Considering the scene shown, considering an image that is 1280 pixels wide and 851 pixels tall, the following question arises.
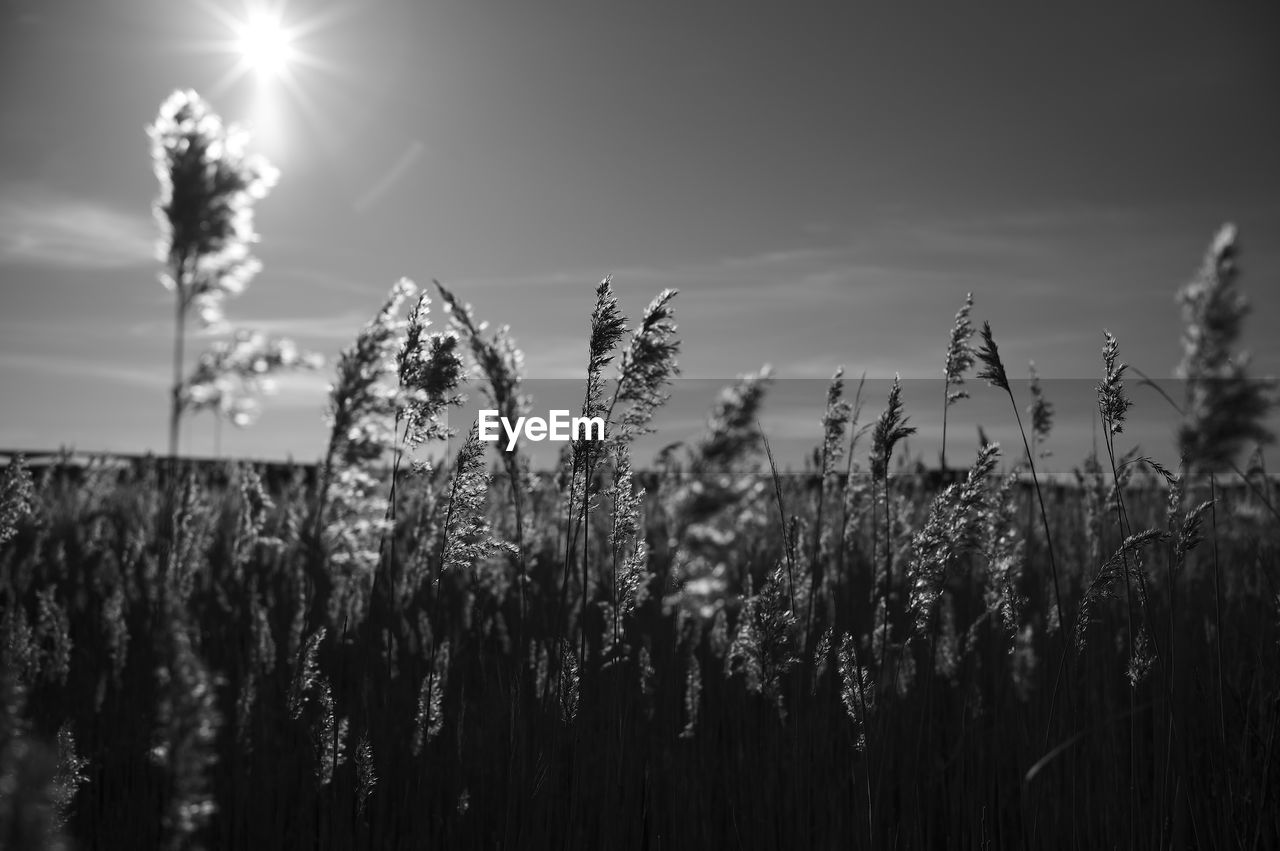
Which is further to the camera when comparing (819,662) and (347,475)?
(347,475)

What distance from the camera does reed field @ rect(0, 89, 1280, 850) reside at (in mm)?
2547

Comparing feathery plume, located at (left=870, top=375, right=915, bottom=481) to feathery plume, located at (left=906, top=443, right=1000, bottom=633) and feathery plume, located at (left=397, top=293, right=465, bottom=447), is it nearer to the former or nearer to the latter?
feathery plume, located at (left=906, top=443, right=1000, bottom=633)

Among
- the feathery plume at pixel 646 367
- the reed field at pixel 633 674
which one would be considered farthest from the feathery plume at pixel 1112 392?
the feathery plume at pixel 646 367

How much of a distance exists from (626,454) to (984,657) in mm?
3149

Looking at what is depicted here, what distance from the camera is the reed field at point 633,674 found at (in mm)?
2547

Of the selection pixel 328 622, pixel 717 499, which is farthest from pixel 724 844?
pixel 328 622

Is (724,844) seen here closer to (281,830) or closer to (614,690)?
(614,690)

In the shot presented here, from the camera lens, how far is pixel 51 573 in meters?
7.05

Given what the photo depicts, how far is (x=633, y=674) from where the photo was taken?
347 cm

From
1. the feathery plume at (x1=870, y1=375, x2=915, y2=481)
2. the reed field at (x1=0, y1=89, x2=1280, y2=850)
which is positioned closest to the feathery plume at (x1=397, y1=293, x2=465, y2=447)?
the reed field at (x1=0, y1=89, x2=1280, y2=850)

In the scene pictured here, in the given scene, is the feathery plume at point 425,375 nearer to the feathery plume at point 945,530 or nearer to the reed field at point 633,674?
the reed field at point 633,674

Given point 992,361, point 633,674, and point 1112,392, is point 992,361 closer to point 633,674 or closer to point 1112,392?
point 1112,392

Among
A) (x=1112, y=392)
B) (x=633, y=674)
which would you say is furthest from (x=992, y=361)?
(x=633, y=674)

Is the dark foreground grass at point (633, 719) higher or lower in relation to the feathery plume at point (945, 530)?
lower
